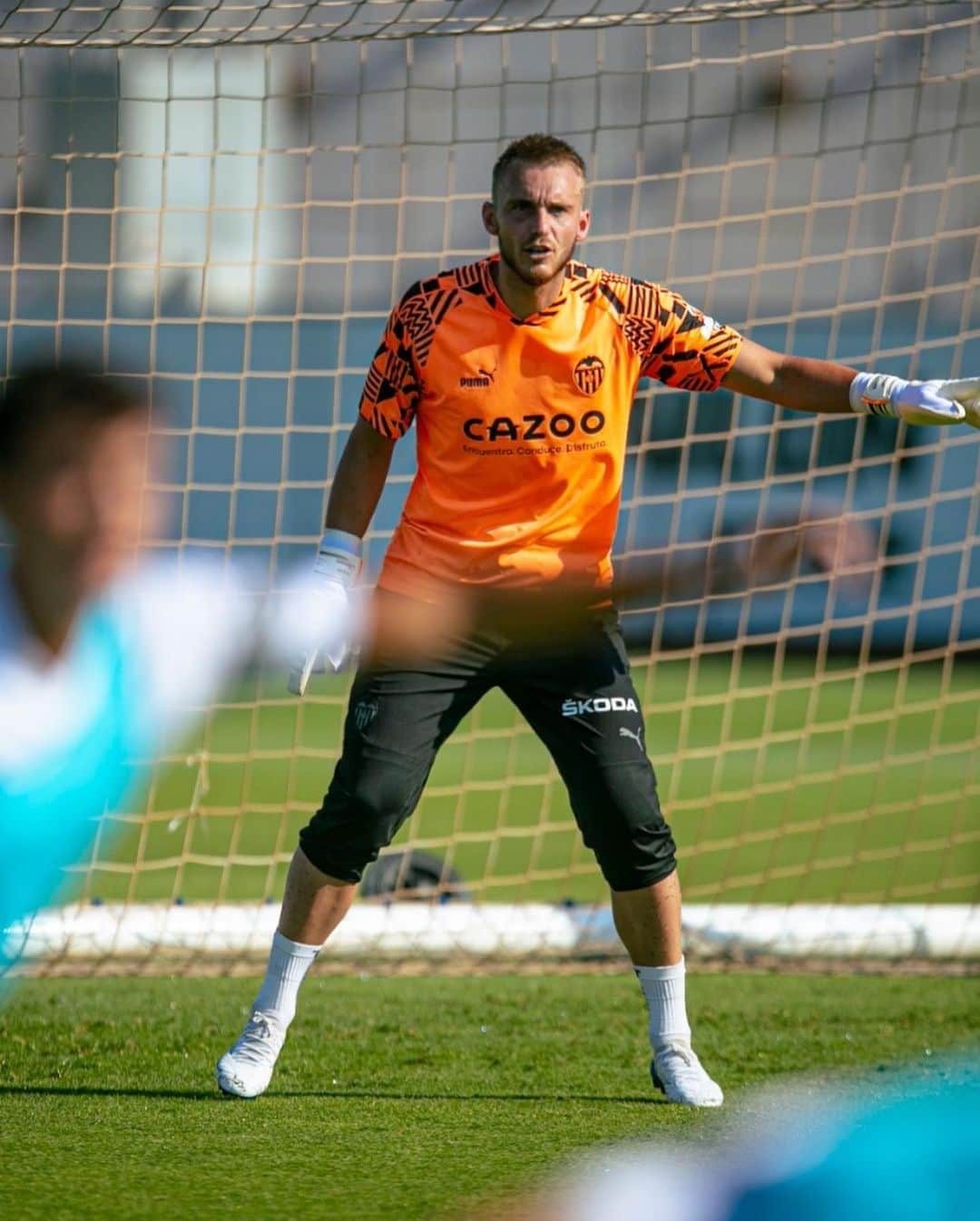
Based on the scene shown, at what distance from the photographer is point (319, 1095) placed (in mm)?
4211

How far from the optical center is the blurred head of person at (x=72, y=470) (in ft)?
6.93

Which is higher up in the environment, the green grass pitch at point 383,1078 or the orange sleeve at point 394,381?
the orange sleeve at point 394,381

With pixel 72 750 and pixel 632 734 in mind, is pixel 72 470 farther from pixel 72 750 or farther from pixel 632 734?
pixel 632 734

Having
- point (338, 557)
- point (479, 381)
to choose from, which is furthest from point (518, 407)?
point (338, 557)

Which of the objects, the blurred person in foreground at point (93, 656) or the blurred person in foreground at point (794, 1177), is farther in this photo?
the blurred person in foreground at point (93, 656)

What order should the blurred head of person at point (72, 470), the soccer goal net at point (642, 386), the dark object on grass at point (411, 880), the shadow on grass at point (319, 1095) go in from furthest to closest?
the soccer goal net at point (642, 386) < the dark object on grass at point (411, 880) < the shadow on grass at point (319, 1095) < the blurred head of person at point (72, 470)

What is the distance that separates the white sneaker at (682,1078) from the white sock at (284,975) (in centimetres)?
83

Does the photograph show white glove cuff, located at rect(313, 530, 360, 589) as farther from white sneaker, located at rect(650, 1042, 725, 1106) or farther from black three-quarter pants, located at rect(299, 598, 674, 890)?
white sneaker, located at rect(650, 1042, 725, 1106)

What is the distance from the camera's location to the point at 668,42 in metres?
15.2

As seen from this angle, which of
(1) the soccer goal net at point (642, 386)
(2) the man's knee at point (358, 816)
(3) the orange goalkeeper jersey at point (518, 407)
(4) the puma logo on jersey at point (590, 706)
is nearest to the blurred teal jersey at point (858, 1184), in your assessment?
→ (2) the man's knee at point (358, 816)

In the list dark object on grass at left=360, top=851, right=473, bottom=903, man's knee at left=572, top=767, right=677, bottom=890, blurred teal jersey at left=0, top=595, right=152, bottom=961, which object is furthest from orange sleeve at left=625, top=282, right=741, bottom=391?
dark object on grass at left=360, top=851, right=473, bottom=903

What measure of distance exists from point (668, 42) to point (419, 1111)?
12747 mm

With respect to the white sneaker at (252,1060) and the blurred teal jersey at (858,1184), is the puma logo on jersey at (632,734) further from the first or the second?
the blurred teal jersey at (858,1184)

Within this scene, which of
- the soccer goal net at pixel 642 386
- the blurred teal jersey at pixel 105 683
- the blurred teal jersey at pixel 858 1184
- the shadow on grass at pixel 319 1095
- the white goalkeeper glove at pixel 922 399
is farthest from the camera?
the soccer goal net at pixel 642 386
